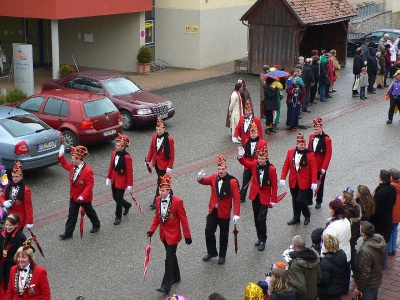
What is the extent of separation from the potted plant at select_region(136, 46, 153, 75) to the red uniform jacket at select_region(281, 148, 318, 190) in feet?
51.7

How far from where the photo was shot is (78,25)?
29078 mm

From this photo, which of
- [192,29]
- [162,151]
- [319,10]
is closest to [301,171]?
[162,151]

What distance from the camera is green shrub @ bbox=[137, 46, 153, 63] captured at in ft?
90.8

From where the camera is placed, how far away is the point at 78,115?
17.3 metres

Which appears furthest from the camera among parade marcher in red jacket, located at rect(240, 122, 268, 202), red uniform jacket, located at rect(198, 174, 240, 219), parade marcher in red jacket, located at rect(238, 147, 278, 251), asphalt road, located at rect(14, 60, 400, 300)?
parade marcher in red jacket, located at rect(240, 122, 268, 202)

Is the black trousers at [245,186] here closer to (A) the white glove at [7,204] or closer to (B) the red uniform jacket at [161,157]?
(B) the red uniform jacket at [161,157]

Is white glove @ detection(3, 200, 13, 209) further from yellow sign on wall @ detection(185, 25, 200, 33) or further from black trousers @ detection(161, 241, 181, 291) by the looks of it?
yellow sign on wall @ detection(185, 25, 200, 33)

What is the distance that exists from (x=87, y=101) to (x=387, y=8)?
2934 cm

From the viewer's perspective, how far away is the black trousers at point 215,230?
445 inches

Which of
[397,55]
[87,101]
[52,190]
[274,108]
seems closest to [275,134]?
[274,108]

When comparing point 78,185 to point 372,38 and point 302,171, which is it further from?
point 372,38

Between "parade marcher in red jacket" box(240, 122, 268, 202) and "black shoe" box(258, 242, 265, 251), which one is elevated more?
"parade marcher in red jacket" box(240, 122, 268, 202)

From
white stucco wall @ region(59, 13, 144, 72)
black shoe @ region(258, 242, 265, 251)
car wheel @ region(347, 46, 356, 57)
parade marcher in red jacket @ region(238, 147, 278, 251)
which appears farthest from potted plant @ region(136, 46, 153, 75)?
black shoe @ region(258, 242, 265, 251)

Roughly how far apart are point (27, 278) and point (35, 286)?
129 millimetres
